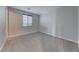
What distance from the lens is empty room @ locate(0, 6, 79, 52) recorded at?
67.2 inches

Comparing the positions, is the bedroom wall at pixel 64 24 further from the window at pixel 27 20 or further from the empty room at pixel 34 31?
the window at pixel 27 20

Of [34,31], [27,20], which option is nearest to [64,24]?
[34,31]

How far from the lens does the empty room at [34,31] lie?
1.71 m

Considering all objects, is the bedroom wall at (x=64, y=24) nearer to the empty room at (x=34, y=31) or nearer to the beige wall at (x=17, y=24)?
the empty room at (x=34, y=31)

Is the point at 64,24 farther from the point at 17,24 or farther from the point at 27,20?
the point at 17,24

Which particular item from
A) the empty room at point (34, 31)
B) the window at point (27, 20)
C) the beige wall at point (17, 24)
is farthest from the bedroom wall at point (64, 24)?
the window at point (27, 20)

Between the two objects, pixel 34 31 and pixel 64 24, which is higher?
pixel 64 24

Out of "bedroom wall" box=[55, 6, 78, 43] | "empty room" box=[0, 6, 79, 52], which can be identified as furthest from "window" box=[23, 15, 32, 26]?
"bedroom wall" box=[55, 6, 78, 43]

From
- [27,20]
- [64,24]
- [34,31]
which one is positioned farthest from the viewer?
[64,24]

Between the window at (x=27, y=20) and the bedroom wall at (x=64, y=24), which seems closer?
the window at (x=27, y=20)

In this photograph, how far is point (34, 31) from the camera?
1.99 m

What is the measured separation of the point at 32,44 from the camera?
1.88 m

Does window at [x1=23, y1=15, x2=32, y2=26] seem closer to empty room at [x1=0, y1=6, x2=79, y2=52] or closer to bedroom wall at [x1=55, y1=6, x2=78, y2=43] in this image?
empty room at [x1=0, y1=6, x2=79, y2=52]
